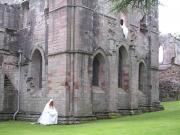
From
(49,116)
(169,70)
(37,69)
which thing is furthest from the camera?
(169,70)

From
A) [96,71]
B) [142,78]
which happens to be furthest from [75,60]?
[142,78]

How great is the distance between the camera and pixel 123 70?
848 inches

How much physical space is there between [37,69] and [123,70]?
15.9 feet

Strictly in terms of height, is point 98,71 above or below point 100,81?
above

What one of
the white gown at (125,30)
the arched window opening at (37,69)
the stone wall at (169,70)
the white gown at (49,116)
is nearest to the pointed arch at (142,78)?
the white gown at (125,30)

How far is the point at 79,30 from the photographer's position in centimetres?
1803

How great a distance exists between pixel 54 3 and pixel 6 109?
649 centimetres

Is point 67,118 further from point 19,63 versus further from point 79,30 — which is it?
point 19,63

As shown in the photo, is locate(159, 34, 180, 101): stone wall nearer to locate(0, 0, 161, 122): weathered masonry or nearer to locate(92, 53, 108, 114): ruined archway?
locate(0, 0, 161, 122): weathered masonry

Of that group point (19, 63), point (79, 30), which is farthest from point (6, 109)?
point (79, 30)

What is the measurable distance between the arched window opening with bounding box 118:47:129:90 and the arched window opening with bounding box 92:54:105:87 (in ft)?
6.27

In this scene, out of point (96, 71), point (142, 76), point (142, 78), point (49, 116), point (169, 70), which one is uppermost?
point (169, 70)

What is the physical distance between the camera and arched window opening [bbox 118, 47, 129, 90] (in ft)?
70.2

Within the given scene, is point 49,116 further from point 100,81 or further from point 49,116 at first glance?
point 100,81
